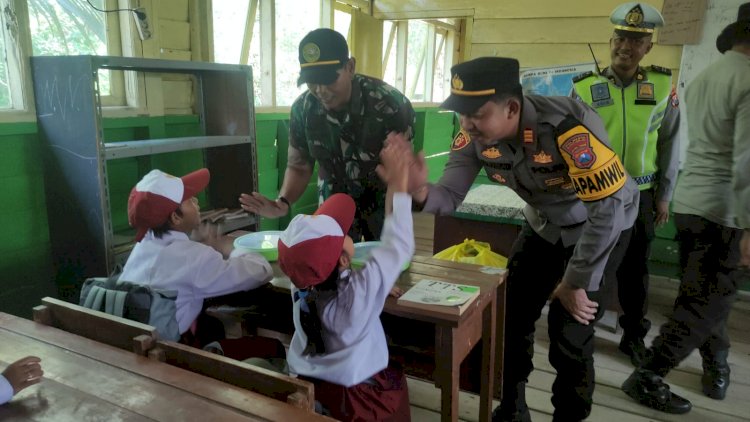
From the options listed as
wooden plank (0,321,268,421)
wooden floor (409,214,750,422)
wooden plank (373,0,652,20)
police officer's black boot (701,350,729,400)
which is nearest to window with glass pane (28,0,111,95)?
A: wooden plank (0,321,268,421)

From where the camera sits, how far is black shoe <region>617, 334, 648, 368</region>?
276 centimetres

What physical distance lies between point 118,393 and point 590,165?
134 cm

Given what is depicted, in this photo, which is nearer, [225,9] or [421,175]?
[421,175]

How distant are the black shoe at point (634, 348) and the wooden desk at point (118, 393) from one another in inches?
88.2

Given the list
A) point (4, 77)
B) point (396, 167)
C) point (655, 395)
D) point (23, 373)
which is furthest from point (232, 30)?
point (655, 395)

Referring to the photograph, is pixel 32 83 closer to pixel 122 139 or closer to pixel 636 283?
pixel 122 139

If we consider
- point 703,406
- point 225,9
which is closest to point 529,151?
point 703,406

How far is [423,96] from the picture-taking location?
7.33m

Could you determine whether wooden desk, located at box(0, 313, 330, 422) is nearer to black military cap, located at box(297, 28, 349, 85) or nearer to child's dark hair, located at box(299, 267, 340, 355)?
child's dark hair, located at box(299, 267, 340, 355)

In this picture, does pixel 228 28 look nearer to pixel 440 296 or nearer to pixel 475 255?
pixel 475 255

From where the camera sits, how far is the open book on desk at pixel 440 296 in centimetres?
160

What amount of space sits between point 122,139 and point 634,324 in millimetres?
2810

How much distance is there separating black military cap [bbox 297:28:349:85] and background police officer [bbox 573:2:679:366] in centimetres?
128

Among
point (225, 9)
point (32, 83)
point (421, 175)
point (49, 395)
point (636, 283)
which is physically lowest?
point (636, 283)
